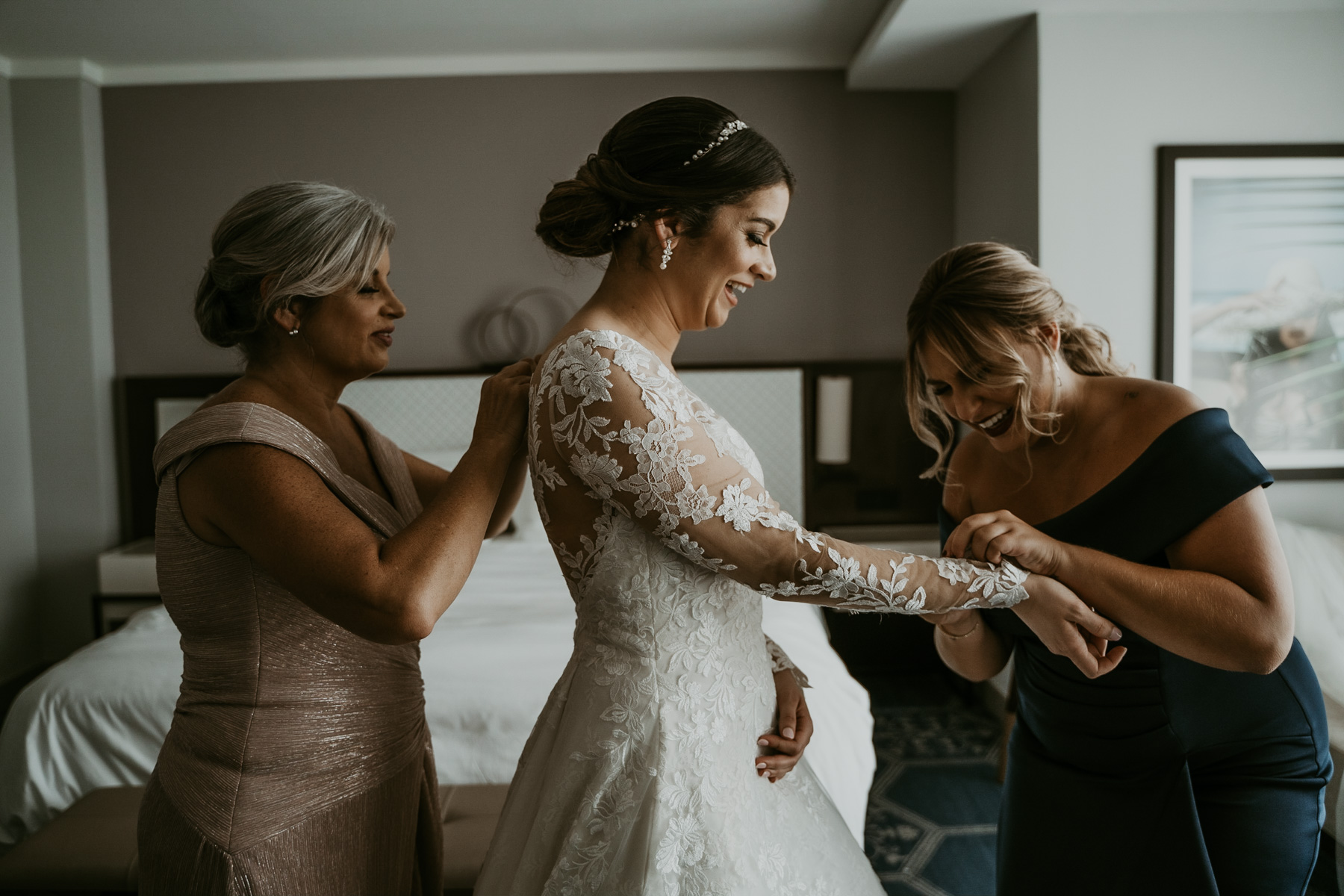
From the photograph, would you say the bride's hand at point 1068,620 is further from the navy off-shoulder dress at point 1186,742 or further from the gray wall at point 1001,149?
the gray wall at point 1001,149

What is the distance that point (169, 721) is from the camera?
223cm

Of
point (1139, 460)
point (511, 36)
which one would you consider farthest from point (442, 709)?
point (511, 36)

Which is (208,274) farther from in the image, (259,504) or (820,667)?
(820,667)

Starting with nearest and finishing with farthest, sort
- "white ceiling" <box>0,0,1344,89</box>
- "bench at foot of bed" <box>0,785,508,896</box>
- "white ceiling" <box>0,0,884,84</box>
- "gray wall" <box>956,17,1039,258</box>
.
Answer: "bench at foot of bed" <box>0,785,508,896</box> → "gray wall" <box>956,17,1039,258</box> → "white ceiling" <box>0,0,1344,89</box> → "white ceiling" <box>0,0,884,84</box>

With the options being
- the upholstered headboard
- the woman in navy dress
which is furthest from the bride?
the upholstered headboard

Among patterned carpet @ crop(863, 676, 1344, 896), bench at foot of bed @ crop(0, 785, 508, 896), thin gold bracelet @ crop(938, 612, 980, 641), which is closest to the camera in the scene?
thin gold bracelet @ crop(938, 612, 980, 641)

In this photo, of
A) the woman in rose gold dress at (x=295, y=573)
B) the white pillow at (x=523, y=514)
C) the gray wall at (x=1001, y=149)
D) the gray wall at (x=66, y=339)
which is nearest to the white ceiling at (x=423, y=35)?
the gray wall at (x=66, y=339)

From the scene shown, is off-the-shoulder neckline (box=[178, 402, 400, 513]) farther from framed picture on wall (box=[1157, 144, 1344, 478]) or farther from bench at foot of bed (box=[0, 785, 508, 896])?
framed picture on wall (box=[1157, 144, 1344, 478])

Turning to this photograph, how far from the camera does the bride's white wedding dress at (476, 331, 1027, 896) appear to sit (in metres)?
1.01

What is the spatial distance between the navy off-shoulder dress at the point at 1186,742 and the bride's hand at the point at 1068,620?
15 centimetres

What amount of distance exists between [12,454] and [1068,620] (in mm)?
4809

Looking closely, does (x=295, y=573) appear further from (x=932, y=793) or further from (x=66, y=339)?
(x=66, y=339)

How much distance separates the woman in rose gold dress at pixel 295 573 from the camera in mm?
1043

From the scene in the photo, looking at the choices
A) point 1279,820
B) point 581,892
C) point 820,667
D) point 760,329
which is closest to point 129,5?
point 760,329
